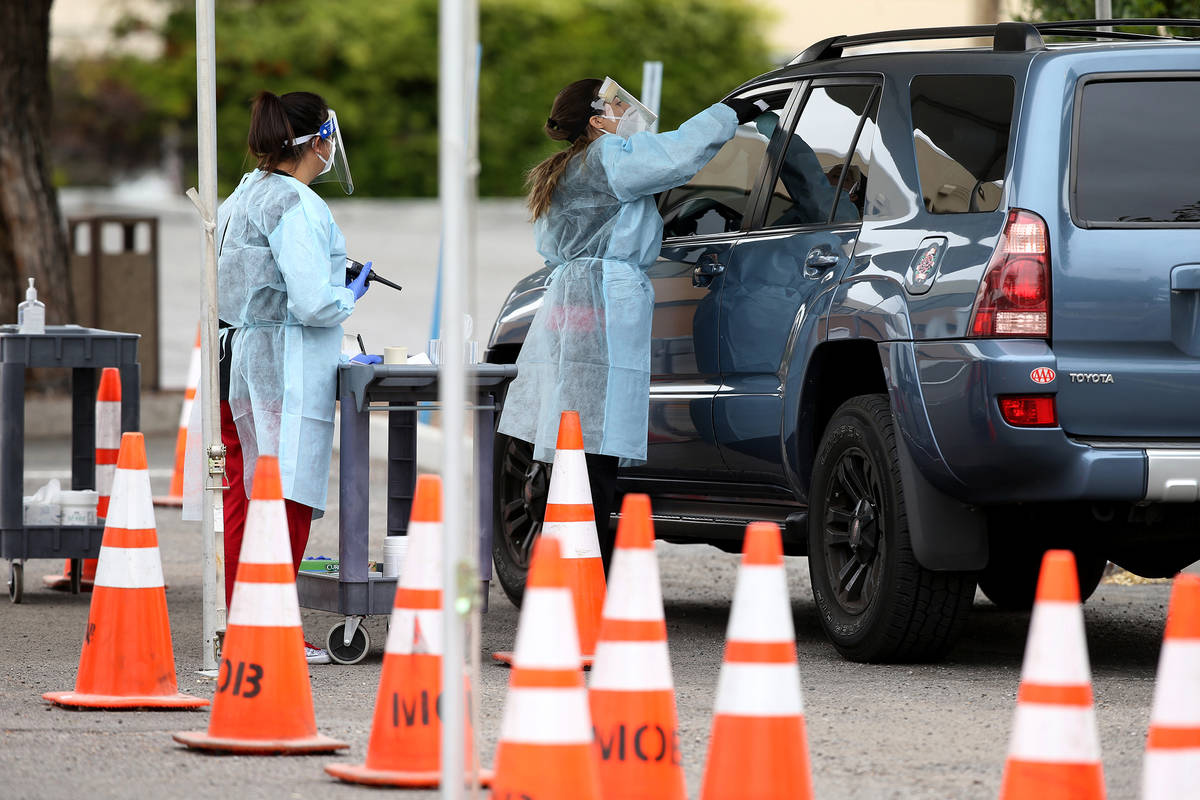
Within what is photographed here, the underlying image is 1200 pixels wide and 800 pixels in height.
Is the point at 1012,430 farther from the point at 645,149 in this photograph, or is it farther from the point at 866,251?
the point at 645,149

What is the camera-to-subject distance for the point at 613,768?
441 cm

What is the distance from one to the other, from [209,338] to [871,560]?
7.08 ft

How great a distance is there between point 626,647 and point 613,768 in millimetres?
282

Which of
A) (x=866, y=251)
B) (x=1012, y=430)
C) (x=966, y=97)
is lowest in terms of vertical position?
(x=1012, y=430)

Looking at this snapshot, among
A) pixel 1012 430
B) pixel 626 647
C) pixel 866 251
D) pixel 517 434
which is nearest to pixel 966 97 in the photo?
pixel 866 251

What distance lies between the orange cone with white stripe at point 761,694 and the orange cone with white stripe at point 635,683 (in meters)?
0.24

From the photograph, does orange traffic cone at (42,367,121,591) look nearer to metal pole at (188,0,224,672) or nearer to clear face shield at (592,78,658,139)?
metal pole at (188,0,224,672)

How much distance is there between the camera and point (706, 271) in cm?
714

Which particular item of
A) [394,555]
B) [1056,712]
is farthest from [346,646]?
[1056,712]

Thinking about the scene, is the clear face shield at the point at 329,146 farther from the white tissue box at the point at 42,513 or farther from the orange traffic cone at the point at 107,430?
the white tissue box at the point at 42,513

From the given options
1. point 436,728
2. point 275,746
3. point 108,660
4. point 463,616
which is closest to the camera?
point 463,616

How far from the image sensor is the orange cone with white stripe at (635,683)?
170 inches

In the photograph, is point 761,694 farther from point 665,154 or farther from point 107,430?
point 107,430

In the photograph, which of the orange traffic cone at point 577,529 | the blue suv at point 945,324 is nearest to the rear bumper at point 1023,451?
the blue suv at point 945,324
